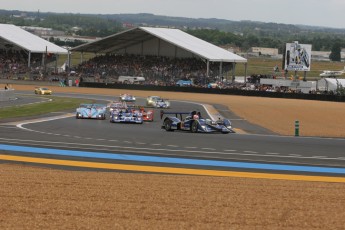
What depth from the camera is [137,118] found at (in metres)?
34.5

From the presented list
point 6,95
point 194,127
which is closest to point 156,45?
point 6,95

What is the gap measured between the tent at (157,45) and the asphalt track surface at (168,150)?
5208cm

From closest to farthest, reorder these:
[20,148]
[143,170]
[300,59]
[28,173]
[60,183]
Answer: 1. [60,183]
2. [28,173]
3. [143,170]
4. [20,148]
5. [300,59]

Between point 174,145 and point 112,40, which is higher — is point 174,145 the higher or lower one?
the lower one

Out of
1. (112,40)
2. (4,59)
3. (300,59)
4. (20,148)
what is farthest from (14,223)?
(4,59)

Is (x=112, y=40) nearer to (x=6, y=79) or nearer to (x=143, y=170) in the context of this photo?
(x=6, y=79)

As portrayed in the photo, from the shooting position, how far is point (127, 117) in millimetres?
34375

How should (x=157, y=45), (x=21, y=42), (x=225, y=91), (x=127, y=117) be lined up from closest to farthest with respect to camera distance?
(x=127, y=117) < (x=225, y=91) < (x=21, y=42) < (x=157, y=45)

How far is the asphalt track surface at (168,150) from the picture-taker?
1886cm

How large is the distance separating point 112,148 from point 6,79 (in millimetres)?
67057

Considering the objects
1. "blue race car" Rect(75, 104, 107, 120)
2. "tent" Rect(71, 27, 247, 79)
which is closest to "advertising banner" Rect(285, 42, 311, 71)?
"tent" Rect(71, 27, 247, 79)

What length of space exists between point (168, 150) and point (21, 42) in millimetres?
73221

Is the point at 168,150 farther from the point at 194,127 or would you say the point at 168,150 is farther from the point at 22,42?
the point at 22,42

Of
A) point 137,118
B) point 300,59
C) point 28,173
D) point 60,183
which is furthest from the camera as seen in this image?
point 300,59
